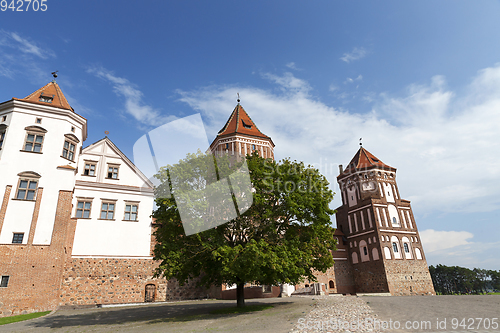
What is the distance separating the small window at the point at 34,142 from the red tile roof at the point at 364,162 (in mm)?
40747

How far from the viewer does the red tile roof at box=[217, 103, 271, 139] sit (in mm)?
38500

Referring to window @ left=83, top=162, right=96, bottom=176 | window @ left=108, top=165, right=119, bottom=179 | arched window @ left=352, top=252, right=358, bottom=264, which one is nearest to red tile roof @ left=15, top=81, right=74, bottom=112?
window @ left=83, top=162, right=96, bottom=176

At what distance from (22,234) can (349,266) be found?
39439mm

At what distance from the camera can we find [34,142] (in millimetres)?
22234

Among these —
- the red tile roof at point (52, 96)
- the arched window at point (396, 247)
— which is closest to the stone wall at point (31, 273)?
the red tile roof at point (52, 96)

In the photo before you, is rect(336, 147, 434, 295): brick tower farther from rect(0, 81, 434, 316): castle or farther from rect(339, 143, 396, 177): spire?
rect(0, 81, 434, 316): castle

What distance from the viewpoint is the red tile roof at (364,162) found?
45.2 metres

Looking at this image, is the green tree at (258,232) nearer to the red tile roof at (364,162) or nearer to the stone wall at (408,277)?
the stone wall at (408,277)

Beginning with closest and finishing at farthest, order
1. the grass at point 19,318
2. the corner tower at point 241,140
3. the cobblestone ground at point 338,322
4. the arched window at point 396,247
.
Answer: the cobblestone ground at point 338,322 → the grass at point 19,318 → the corner tower at point 241,140 → the arched window at point 396,247

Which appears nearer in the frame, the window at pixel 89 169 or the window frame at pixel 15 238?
the window frame at pixel 15 238

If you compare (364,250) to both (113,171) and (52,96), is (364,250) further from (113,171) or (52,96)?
(52,96)

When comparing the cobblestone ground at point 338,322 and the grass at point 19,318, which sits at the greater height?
the grass at point 19,318

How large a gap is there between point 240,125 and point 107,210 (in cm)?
2042

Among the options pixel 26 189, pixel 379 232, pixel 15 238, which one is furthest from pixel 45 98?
pixel 379 232
